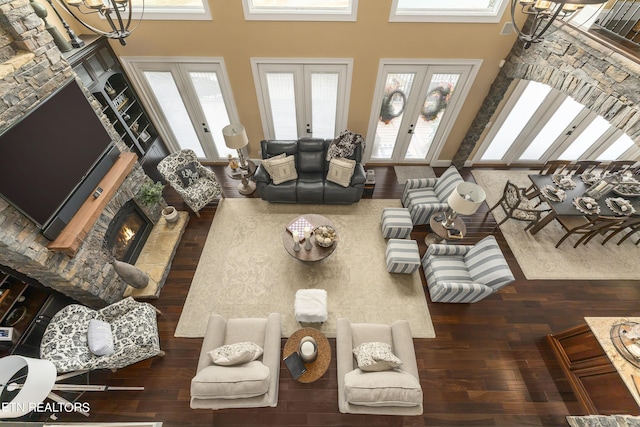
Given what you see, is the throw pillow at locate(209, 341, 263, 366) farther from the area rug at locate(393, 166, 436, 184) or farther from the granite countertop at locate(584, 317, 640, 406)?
the area rug at locate(393, 166, 436, 184)

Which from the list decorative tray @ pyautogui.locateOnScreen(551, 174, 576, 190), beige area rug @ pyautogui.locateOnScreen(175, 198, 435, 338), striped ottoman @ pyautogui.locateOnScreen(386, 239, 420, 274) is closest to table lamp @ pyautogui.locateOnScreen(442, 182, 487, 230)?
striped ottoman @ pyautogui.locateOnScreen(386, 239, 420, 274)

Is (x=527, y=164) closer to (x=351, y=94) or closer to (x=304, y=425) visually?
(x=351, y=94)

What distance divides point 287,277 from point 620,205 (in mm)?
5519

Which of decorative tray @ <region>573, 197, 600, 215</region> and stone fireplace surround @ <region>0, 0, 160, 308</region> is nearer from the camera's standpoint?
stone fireplace surround @ <region>0, 0, 160, 308</region>

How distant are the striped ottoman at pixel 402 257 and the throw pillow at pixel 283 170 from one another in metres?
2.30

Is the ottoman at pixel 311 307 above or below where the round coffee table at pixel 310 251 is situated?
below

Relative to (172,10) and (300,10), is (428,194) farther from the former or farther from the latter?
(172,10)

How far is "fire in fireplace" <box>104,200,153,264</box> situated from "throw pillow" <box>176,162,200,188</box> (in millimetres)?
876

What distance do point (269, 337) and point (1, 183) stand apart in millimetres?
3115

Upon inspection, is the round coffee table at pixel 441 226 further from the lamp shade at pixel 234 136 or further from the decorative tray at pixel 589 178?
the lamp shade at pixel 234 136

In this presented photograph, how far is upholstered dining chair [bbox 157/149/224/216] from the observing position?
194 inches

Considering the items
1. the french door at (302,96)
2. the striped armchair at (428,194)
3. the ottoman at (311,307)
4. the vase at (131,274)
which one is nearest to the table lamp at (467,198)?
the striped armchair at (428,194)

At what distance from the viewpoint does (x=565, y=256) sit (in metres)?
4.82

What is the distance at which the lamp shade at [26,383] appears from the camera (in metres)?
1.97
